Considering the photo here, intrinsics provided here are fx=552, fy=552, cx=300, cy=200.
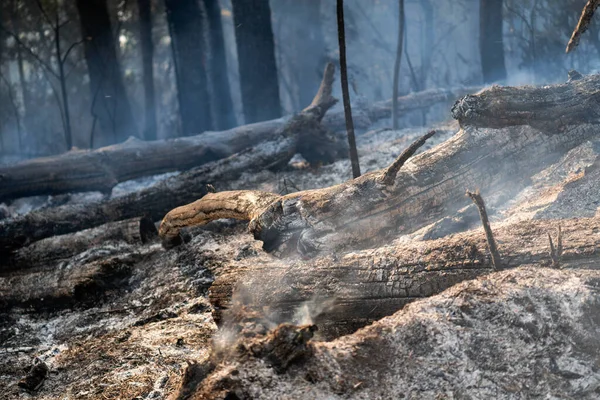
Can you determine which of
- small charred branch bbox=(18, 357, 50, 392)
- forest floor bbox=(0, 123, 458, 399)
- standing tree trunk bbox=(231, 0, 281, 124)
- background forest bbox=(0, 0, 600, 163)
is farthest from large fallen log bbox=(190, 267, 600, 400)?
standing tree trunk bbox=(231, 0, 281, 124)

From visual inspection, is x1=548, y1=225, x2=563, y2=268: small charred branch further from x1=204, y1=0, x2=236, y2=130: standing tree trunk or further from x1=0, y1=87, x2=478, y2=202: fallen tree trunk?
x1=204, y1=0, x2=236, y2=130: standing tree trunk

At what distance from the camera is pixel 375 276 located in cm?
317

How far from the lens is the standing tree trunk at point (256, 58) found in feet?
38.9

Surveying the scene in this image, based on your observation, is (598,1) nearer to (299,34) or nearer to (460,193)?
(460,193)

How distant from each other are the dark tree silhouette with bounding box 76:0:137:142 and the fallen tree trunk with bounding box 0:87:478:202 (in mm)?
5485

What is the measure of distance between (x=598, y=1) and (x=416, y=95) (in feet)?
28.6

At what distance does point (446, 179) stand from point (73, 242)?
14.0 feet

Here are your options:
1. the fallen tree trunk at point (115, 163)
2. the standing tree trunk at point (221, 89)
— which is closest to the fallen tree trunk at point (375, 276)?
the fallen tree trunk at point (115, 163)

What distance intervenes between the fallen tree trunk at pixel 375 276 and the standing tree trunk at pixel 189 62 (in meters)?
11.4

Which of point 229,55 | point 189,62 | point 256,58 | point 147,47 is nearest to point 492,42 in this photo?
point 256,58

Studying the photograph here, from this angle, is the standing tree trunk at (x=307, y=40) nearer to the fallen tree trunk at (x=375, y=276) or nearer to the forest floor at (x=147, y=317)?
the forest floor at (x=147, y=317)

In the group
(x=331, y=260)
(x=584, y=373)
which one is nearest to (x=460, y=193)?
(x=331, y=260)

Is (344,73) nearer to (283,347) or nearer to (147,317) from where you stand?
(147,317)

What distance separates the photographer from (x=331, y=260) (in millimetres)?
3379
